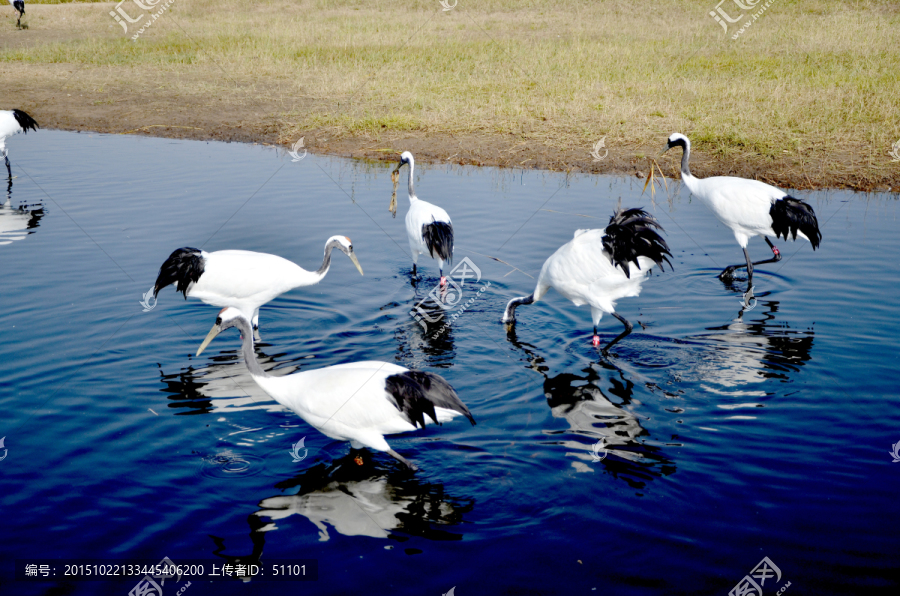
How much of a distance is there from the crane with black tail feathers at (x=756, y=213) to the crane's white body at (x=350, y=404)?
5840 millimetres

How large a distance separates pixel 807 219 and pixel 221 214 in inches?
341

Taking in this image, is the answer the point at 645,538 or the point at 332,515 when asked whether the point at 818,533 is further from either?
the point at 332,515

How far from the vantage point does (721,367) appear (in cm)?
743

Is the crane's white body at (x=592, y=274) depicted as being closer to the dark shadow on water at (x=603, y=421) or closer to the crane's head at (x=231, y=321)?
the dark shadow on water at (x=603, y=421)

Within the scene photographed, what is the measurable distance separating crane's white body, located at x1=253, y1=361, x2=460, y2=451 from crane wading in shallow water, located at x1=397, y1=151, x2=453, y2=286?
3982 mm

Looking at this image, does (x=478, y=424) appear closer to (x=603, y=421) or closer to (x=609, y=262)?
(x=603, y=421)

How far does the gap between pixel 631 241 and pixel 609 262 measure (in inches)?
12.4

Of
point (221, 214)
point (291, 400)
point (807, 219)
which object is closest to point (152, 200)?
point (221, 214)

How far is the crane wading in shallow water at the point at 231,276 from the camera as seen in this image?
7.93 meters

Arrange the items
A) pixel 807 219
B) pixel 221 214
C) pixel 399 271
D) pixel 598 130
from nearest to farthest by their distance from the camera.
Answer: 1. pixel 807 219
2. pixel 399 271
3. pixel 221 214
4. pixel 598 130

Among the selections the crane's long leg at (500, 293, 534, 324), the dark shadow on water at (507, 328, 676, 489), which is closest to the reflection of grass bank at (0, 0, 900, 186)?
the crane's long leg at (500, 293, 534, 324)

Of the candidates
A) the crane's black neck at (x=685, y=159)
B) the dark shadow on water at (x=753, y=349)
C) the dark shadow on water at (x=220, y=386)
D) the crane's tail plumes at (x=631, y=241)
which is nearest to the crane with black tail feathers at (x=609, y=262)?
the crane's tail plumes at (x=631, y=241)

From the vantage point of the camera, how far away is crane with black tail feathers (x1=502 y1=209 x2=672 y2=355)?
24.8 ft

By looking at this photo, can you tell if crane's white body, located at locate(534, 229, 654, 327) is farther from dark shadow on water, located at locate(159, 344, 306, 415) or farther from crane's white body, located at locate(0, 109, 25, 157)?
crane's white body, located at locate(0, 109, 25, 157)
